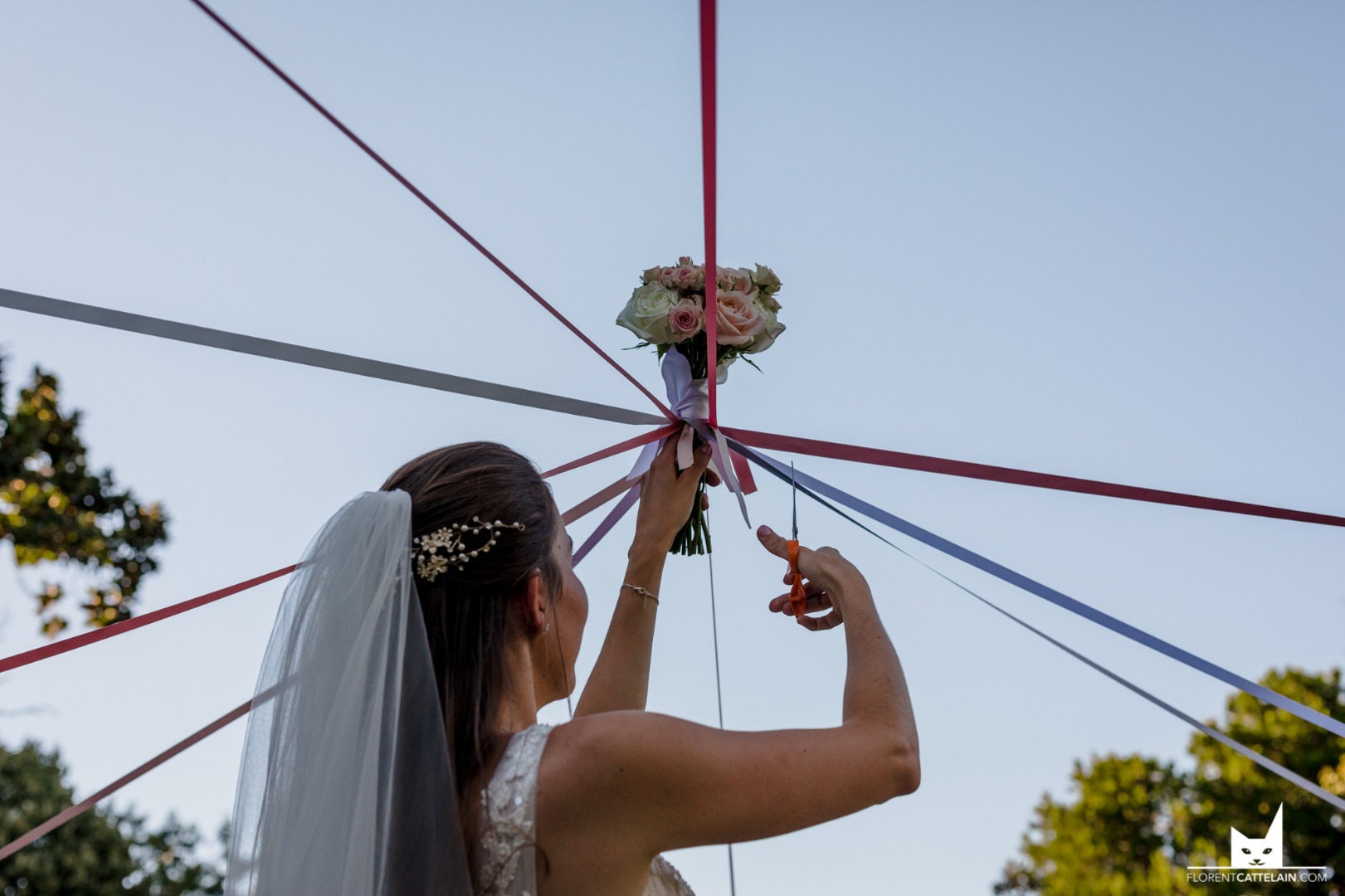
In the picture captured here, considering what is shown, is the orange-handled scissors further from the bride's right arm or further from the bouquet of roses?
the bride's right arm

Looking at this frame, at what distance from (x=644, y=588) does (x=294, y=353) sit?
3.93ft

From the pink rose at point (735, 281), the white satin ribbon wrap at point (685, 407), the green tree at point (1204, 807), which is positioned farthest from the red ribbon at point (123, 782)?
the green tree at point (1204, 807)

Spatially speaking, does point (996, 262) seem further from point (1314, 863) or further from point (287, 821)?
point (1314, 863)

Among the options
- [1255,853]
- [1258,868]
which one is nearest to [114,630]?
[1255,853]

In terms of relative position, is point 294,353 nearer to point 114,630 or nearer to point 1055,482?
point 114,630

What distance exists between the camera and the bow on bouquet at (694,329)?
10.3 ft

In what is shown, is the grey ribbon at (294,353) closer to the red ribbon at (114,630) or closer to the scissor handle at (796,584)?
the red ribbon at (114,630)

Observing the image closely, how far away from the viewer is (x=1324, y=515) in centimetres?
269

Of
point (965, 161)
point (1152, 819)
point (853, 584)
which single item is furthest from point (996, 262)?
point (1152, 819)

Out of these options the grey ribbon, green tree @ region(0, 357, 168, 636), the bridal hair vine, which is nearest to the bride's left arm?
the grey ribbon

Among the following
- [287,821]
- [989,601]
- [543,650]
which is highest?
[989,601]

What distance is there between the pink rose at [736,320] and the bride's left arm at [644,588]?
13.1 inches

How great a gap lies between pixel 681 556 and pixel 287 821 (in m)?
1.61

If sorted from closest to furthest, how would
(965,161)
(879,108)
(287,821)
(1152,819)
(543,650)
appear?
(287,821) < (543,650) < (879,108) < (965,161) < (1152,819)
